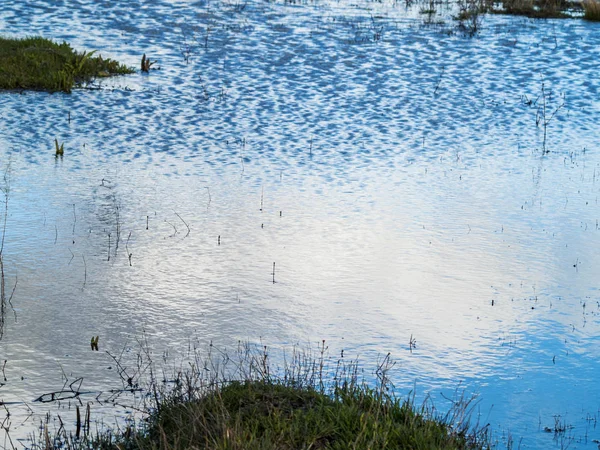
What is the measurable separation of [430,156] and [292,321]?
7788 mm

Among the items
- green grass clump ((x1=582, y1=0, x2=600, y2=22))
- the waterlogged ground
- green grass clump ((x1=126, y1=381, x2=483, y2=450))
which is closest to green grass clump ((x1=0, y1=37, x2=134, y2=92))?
the waterlogged ground

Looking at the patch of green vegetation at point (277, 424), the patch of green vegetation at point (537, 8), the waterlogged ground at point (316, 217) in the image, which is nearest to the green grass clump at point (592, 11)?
the patch of green vegetation at point (537, 8)

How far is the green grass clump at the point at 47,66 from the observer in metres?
19.0

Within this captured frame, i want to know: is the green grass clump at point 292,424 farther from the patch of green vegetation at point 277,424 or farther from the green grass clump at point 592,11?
the green grass clump at point 592,11

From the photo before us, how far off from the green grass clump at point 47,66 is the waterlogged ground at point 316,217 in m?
0.62

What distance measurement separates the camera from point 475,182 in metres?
14.7

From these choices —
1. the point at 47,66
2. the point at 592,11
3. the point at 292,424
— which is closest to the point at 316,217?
the point at 292,424

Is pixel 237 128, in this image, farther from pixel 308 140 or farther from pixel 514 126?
pixel 514 126

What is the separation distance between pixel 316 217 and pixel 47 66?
31.9ft

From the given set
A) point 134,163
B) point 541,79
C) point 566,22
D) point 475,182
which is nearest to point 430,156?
point 475,182

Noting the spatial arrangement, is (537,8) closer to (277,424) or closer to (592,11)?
(592,11)

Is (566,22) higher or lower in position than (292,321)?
higher

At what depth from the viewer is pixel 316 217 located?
489 inches

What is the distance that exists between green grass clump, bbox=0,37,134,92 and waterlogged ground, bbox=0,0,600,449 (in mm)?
615
